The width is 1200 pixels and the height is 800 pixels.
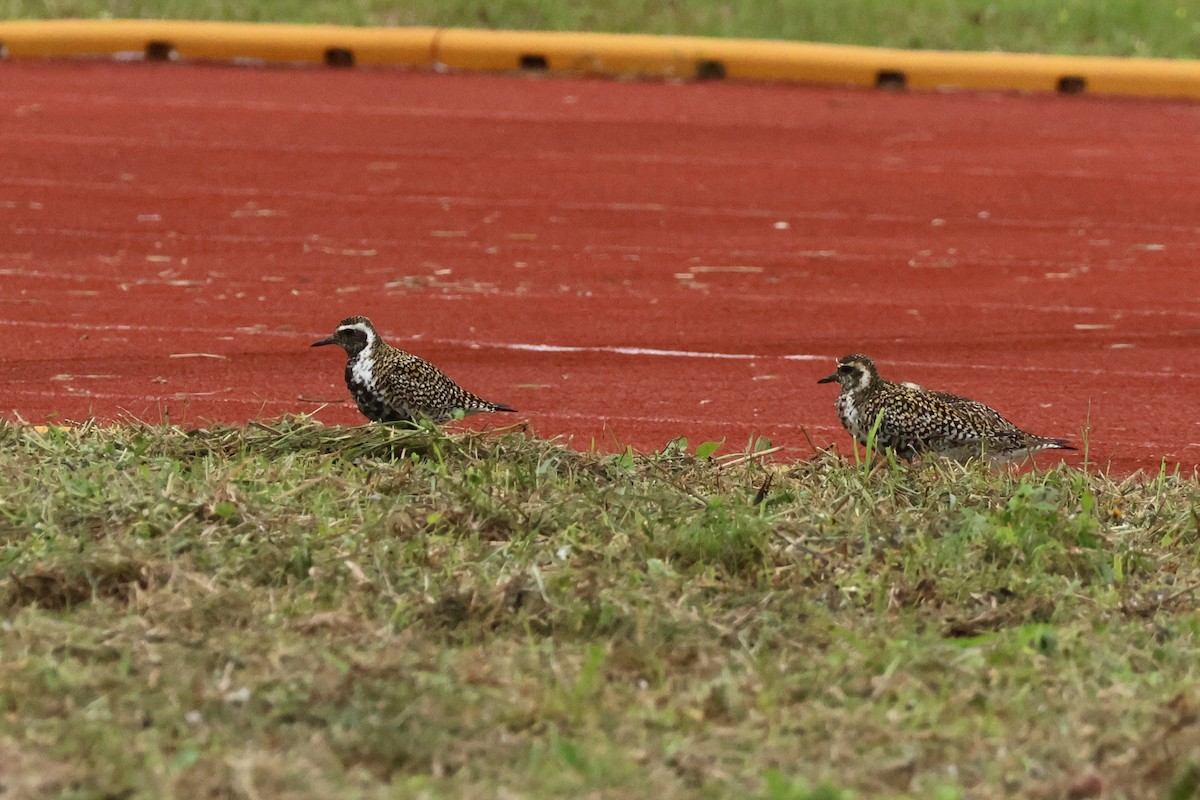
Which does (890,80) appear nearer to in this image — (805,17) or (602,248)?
(805,17)

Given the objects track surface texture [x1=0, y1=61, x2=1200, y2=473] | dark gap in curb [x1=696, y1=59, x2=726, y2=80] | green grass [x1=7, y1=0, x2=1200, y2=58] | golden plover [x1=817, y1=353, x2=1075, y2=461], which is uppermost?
green grass [x1=7, y1=0, x2=1200, y2=58]

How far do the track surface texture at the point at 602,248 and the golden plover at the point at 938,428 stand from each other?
55 centimetres

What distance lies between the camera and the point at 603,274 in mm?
11805

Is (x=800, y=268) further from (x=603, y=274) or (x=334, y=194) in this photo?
(x=334, y=194)

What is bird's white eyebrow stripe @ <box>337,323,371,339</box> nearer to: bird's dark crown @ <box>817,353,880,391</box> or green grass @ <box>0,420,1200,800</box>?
green grass @ <box>0,420,1200,800</box>

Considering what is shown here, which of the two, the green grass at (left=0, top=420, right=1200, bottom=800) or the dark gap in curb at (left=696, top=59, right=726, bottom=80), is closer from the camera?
the green grass at (left=0, top=420, right=1200, bottom=800)

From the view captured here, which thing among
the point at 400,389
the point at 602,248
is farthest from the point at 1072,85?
the point at 400,389

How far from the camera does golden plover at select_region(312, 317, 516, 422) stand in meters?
7.95

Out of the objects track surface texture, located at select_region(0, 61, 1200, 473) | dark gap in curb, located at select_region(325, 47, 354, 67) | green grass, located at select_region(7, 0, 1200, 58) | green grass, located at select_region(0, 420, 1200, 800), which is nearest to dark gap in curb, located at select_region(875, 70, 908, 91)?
track surface texture, located at select_region(0, 61, 1200, 473)

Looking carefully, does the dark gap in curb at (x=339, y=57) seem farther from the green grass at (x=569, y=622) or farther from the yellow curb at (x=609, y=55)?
the green grass at (x=569, y=622)

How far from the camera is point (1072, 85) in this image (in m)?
18.0

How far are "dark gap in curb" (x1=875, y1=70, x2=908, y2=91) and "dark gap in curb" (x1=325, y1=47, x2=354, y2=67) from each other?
15.1 feet

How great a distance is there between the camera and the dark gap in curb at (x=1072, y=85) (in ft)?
59.0

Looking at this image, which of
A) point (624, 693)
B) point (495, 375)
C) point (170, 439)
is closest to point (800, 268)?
point (495, 375)
